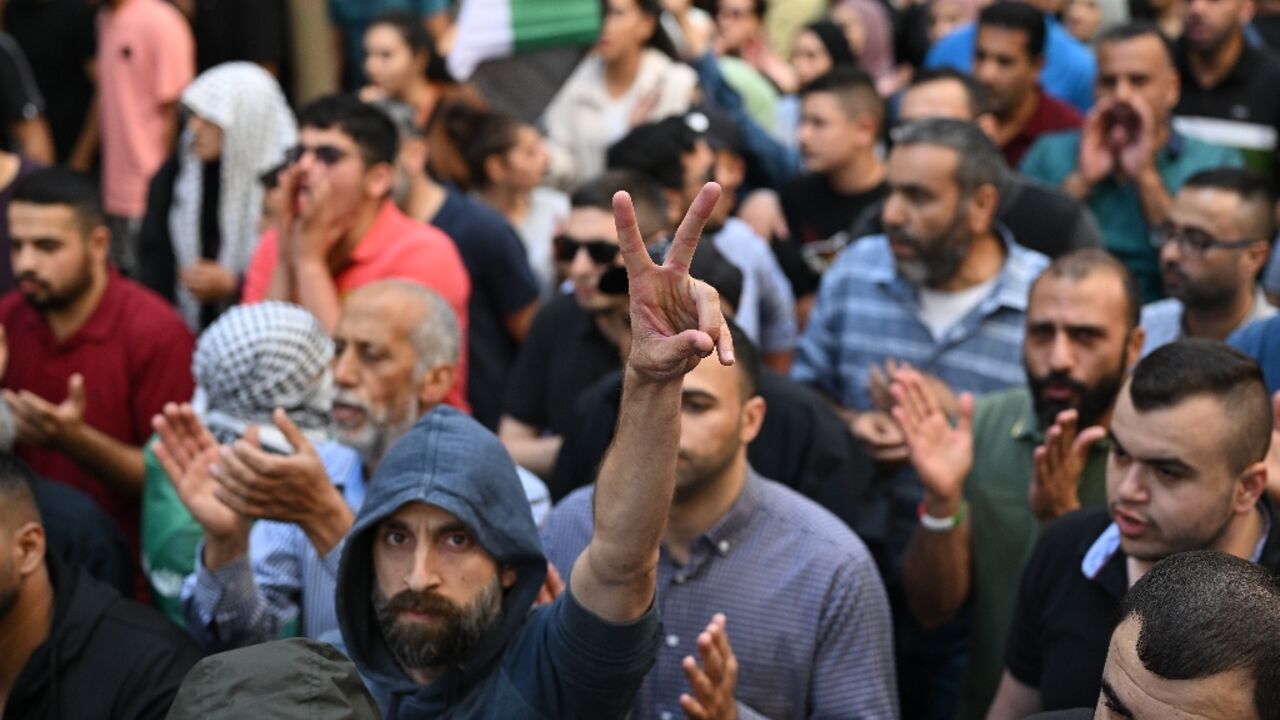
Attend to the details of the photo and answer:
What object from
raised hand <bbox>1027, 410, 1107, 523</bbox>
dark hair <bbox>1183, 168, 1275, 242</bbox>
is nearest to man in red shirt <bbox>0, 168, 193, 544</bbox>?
raised hand <bbox>1027, 410, 1107, 523</bbox>

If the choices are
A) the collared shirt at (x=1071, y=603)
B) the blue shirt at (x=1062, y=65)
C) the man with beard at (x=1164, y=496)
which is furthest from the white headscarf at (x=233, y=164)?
the man with beard at (x=1164, y=496)

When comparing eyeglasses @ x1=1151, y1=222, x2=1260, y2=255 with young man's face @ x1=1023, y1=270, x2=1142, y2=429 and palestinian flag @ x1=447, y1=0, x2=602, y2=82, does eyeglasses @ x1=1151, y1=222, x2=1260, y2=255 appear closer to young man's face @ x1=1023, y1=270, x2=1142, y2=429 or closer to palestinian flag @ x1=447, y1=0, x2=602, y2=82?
young man's face @ x1=1023, y1=270, x2=1142, y2=429

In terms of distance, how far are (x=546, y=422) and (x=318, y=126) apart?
1.38 metres

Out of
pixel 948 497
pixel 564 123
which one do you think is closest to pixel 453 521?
pixel 948 497

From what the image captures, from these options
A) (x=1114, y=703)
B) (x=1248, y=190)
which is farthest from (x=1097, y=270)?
(x=1114, y=703)

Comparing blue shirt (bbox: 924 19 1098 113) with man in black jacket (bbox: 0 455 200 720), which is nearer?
man in black jacket (bbox: 0 455 200 720)

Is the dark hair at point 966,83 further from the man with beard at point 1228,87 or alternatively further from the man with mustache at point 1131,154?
the man with beard at point 1228,87

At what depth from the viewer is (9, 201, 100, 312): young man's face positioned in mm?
5703

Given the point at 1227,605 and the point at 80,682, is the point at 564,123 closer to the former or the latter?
the point at 80,682

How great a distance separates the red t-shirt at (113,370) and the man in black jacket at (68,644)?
1.52m

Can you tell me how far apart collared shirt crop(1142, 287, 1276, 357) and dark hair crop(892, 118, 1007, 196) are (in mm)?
658

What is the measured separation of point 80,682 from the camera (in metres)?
3.80

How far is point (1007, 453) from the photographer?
4.71 metres

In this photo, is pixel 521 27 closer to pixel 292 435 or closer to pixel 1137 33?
pixel 1137 33
